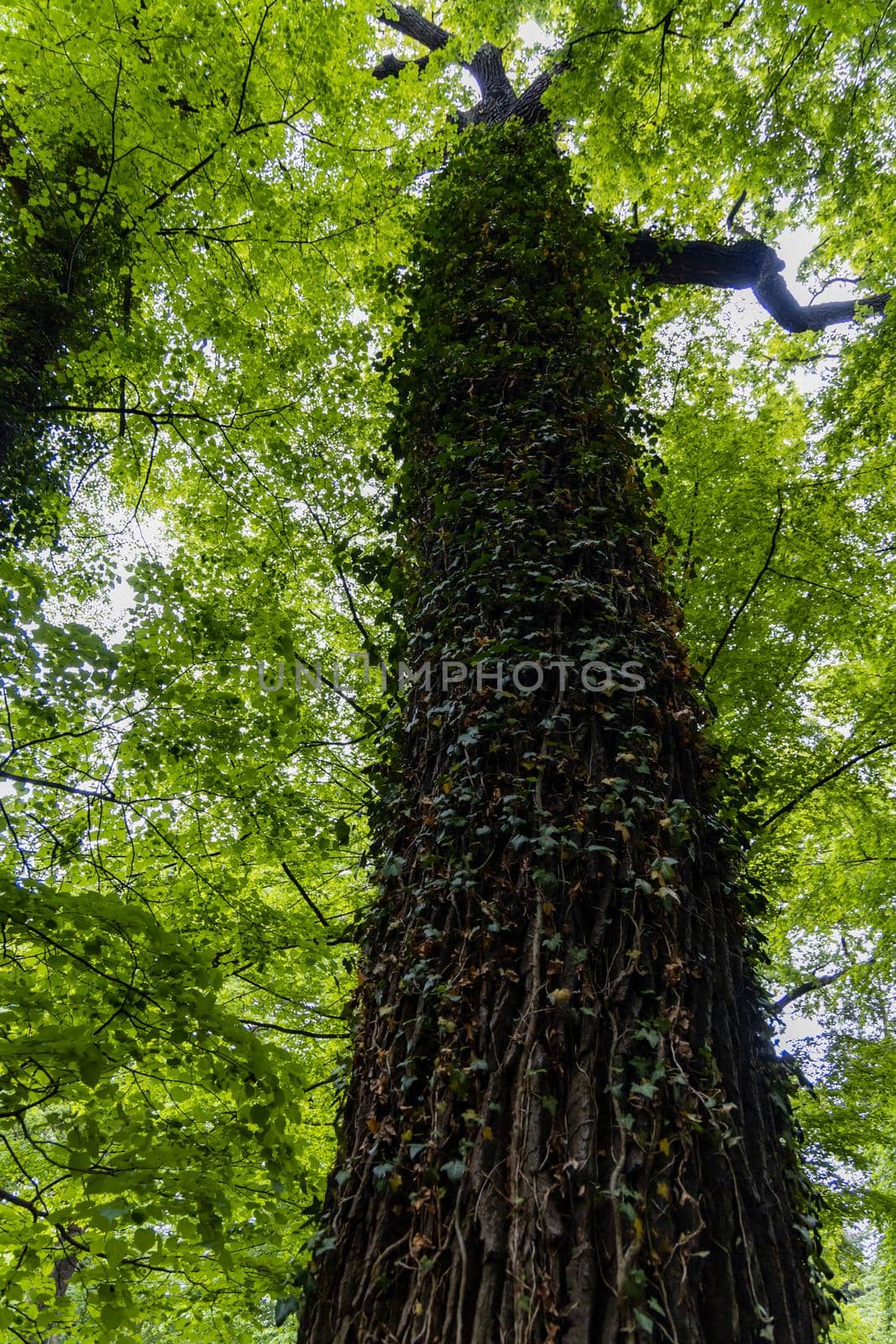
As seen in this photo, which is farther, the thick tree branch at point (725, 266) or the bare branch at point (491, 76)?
the bare branch at point (491, 76)

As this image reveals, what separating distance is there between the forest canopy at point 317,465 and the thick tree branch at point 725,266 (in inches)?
8.7

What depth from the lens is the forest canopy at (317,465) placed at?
443cm

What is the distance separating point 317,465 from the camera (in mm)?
6562

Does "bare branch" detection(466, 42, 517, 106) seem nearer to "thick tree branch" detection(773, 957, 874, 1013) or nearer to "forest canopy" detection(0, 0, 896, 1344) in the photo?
"forest canopy" detection(0, 0, 896, 1344)

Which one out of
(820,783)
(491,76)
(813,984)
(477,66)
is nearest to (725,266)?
(491,76)

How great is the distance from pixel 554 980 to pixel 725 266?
7.56 metres

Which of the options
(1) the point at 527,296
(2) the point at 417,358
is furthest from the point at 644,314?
(2) the point at 417,358

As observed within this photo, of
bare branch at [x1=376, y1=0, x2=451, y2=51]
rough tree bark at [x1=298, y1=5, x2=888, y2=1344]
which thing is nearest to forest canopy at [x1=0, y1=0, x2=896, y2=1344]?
rough tree bark at [x1=298, y1=5, x2=888, y2=1344]

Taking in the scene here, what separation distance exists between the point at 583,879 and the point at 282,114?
725cm

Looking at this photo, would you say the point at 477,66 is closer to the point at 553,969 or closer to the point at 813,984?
the point at 553,969

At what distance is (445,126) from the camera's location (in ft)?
21.7

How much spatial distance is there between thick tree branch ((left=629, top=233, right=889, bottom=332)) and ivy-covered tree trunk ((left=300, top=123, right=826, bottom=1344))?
4.50m

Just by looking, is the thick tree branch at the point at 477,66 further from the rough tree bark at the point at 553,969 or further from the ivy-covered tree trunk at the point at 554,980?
the ivy-covered tree trunk at the point at 554,980

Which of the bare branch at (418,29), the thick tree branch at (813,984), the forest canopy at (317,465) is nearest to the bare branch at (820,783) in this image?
the forest canopy at (317,465)
